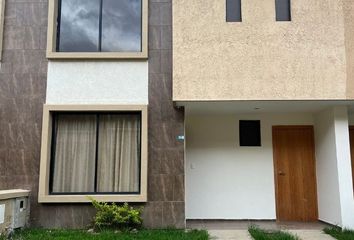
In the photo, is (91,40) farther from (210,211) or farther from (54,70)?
(210,211)

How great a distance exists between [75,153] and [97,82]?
1.79m

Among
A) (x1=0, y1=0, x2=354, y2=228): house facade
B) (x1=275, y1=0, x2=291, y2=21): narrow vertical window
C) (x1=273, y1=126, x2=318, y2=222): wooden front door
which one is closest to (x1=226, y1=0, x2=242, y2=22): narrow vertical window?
(x1=0, y1=0, x2=354, y2=228): house facade

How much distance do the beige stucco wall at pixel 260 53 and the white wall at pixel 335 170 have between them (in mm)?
1011

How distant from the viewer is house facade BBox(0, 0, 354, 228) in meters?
7.92

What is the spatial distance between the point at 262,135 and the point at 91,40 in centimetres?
525

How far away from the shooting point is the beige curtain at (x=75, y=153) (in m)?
8.42

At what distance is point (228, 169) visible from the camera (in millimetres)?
9812

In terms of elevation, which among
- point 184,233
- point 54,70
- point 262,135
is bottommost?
point 184,233

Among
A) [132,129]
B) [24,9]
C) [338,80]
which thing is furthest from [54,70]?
[338,80]

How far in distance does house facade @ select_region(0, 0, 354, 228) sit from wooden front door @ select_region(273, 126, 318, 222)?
0.40m

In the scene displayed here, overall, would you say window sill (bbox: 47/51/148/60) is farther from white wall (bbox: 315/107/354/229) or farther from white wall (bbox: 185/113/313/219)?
white wall (bbox: 315/107/354/229)

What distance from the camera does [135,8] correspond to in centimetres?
888

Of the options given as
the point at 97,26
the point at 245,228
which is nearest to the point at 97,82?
the point at 97,26

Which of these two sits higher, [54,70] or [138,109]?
[54,70]
